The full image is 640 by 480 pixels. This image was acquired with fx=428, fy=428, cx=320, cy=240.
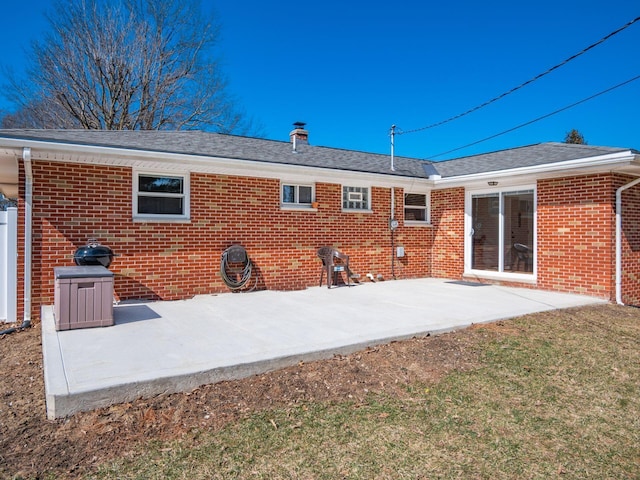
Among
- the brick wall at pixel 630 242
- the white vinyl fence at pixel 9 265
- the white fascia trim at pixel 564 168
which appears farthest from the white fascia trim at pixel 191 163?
the brick wall at pixel 630 242

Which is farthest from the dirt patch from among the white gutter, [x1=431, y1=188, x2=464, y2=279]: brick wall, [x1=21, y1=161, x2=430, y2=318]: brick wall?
[x1=431, y1=188, x2=464, y2=279]: brick wall

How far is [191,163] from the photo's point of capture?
822 centimetres

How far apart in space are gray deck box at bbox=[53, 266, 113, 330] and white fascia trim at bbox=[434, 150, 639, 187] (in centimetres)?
830

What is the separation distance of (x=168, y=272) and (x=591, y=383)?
274 inches

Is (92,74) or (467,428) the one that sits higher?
(92,74)

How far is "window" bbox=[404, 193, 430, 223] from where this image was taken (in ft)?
38.9

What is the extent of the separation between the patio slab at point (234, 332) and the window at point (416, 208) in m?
3.06

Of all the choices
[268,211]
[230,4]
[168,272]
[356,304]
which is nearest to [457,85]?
[230,4]

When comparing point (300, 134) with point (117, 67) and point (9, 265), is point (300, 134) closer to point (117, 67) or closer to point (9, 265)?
point (9, 265)

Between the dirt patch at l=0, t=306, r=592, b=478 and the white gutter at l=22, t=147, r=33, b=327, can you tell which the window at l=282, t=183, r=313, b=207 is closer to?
the white gutter at l=22, t=147, r=33, b=327

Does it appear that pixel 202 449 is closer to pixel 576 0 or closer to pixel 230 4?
pixel 576 0

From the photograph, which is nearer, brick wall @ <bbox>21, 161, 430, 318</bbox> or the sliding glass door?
brick wall @ <bbox>21, 161, 430, 318</bbox>

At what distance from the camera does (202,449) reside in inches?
120

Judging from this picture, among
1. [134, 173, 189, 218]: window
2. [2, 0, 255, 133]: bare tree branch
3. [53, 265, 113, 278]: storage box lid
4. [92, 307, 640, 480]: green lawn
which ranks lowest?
[92, 307, 640, 480]: green lawn
